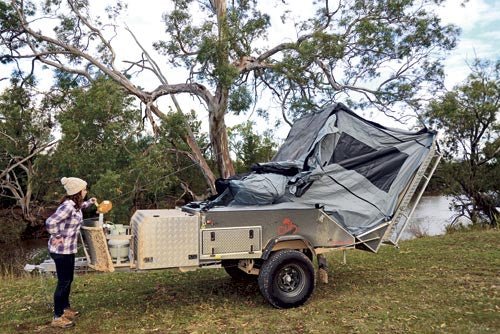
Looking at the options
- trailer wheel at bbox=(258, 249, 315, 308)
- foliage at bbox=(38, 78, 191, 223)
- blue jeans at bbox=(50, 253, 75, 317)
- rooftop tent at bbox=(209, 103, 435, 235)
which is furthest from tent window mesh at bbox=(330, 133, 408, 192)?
foliage at bbox=(38, 78, 191, 223)

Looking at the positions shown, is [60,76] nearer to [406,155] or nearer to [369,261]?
[369,261]

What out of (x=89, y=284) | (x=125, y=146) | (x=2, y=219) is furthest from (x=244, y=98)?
(x=2, y=219)

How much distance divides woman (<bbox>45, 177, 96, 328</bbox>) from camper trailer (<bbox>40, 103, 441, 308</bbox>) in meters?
0.27

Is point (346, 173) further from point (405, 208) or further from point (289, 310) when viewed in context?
point (289, 310)

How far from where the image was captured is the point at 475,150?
21703 mm

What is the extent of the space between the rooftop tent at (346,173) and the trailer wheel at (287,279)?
727mm

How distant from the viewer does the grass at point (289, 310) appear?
5703 millimetres

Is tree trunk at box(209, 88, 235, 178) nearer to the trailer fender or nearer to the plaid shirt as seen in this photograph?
the trailer fender

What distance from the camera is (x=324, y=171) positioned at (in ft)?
22.5

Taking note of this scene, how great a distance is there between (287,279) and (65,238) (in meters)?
2.85

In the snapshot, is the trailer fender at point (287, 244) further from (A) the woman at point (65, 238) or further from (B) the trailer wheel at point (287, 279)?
(A) the woman at point (65, 238)

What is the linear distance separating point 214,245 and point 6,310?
3.19m

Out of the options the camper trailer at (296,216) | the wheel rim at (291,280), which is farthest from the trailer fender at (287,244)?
the wheel rim at (291,280)

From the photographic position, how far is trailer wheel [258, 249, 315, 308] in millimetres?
6227
